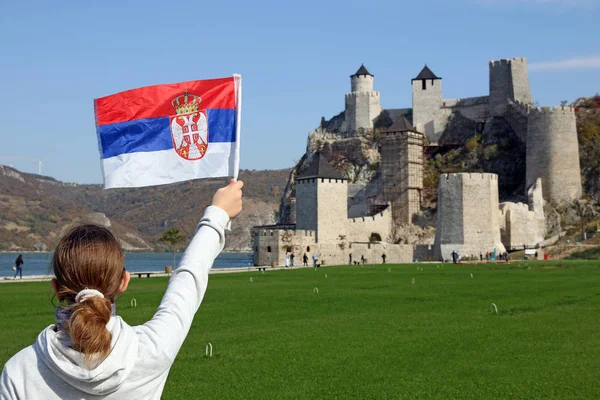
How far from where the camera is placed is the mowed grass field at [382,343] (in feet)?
32.8

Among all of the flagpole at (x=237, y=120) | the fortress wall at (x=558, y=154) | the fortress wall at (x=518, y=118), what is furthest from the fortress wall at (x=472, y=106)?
the flagpole at (x=237, y=120)

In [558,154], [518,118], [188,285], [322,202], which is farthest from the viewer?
[518,118]

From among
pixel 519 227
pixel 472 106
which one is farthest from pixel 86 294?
pixel 472 106

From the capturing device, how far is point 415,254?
212 feet

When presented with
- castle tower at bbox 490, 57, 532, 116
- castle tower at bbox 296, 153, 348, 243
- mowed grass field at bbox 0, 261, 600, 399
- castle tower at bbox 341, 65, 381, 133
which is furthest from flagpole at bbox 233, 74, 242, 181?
castle tower at bbox 341, 65, 381, 133

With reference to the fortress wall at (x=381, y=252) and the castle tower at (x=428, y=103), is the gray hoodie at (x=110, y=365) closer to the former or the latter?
the fortress wall at (x=381, y=252)

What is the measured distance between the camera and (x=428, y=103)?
78.5 metres

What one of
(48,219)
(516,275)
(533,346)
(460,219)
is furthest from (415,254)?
(48,219)

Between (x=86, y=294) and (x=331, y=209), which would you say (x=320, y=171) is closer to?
(x=331, y=209)

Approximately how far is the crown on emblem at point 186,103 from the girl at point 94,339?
3.89 meters

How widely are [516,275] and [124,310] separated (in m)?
17.7

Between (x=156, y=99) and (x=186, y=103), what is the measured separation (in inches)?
10.1

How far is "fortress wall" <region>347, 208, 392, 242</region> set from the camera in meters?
67.3

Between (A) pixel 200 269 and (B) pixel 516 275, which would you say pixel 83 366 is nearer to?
(A) pixel 200 269
